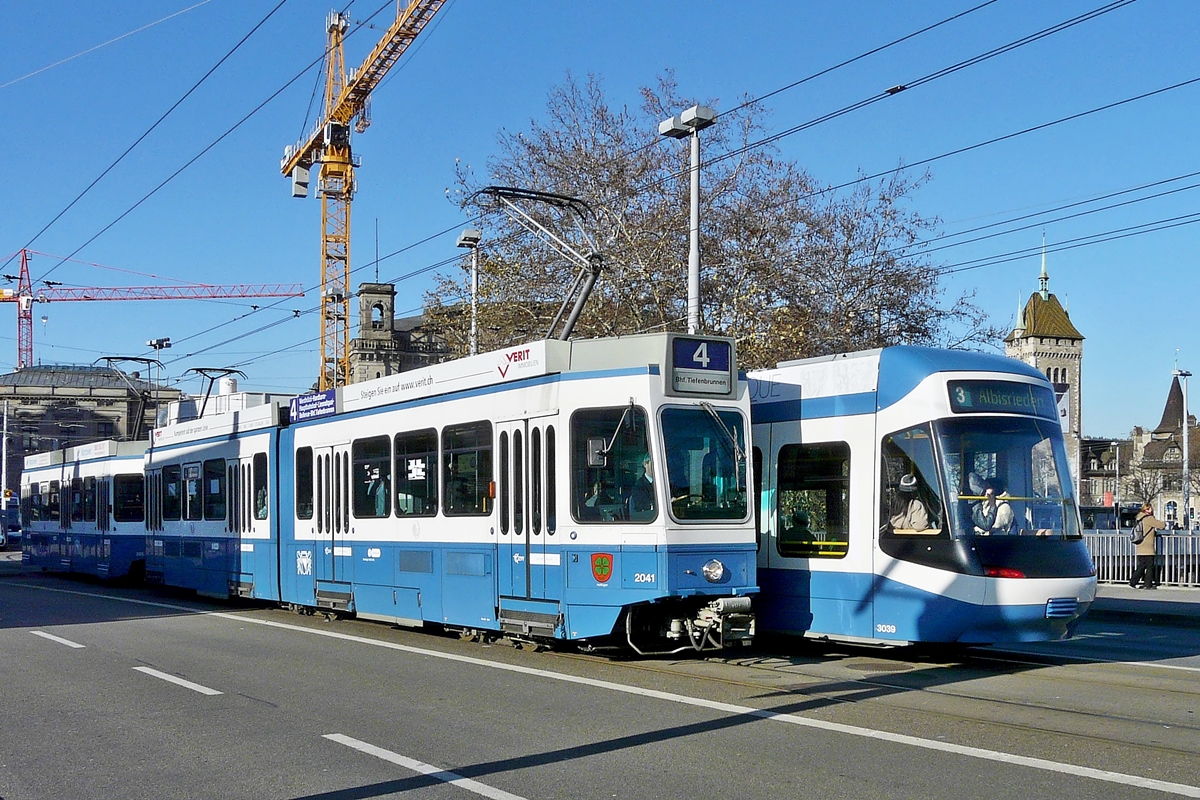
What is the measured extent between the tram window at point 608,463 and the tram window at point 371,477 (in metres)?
4.43

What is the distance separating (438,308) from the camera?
3127 centimetres

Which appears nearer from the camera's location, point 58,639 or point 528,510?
point 528,510

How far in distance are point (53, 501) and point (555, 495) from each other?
1021 inches

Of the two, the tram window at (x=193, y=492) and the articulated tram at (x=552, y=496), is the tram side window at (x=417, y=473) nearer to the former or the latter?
→ the articulated tram at (x=552, y=496)

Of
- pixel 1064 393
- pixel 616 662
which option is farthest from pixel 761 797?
pixel 1064 393

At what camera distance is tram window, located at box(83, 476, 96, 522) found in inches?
1209

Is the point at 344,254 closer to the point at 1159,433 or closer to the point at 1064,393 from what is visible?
the point at 1064,393

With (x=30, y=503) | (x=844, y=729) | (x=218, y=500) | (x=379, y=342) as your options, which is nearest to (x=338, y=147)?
(x=379, y=342)

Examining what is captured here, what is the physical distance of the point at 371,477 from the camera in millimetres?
17328

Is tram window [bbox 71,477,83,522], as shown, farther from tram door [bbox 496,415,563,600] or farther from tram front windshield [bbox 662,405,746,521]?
tram front windshield [bbox 662,405,746,521]

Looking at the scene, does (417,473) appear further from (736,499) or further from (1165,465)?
(1165,465)

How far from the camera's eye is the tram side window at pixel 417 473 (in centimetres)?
1572

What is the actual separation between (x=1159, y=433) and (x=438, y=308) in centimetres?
13438

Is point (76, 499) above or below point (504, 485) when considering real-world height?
below
